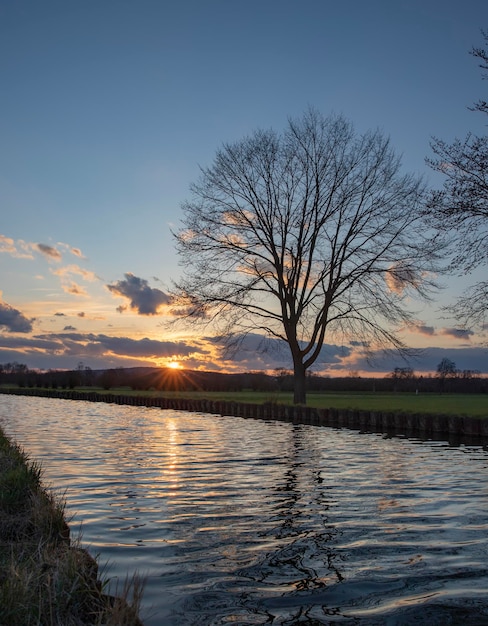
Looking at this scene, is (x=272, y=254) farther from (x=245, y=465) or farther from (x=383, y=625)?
(x=383, y=625)

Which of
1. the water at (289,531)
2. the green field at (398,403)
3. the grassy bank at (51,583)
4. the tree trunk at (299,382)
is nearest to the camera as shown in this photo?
the grassy bank at (51,583)

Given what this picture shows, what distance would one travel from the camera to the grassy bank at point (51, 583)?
4312 millimetres

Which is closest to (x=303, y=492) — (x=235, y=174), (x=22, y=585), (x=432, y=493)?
(x=432, y=493)

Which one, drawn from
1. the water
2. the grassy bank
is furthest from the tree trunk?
the grassy bank

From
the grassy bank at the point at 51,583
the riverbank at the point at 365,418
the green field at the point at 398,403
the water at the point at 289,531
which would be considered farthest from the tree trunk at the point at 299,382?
the grassy bank at the point at 51,583

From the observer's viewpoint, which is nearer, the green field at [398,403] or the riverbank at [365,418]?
the riverbank at [365,418]

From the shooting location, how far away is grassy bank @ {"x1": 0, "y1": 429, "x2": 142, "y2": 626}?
4.31m

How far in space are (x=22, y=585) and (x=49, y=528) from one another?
2435 millimetres

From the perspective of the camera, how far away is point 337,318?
116 ft

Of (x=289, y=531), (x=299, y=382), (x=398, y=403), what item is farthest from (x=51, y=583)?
(x=398, y=403)

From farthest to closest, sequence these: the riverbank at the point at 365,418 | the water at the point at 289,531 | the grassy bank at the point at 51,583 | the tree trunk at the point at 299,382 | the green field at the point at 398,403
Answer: the tree trunk at the point at 299,382 → the green field at the point at 398,403 → the riverbank at the point at 365,418 → the water at the point at 289,531 → the grassy bank at the point at 51,583

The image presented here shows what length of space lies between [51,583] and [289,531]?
4.13 m

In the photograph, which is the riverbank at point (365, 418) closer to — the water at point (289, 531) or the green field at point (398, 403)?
the green field at point (398, 403)

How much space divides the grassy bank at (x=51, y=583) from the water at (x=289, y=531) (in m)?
0.72
